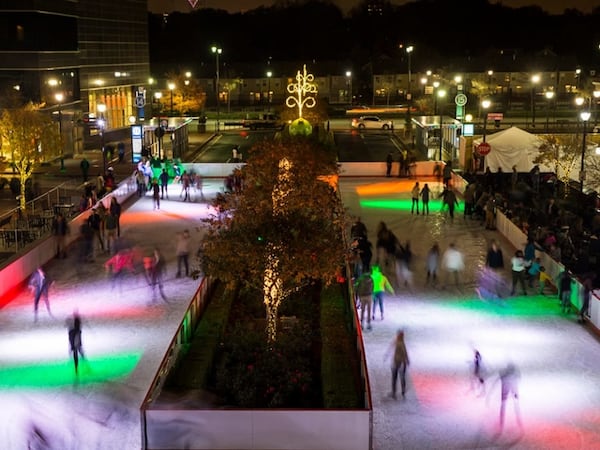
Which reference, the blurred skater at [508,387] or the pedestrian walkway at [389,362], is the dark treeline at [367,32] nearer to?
the pedestrian walkway at [389,362]

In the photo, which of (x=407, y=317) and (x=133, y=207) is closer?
(x=407, y=317)

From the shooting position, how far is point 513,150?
33.5 meters

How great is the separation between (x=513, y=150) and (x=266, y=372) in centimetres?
2330

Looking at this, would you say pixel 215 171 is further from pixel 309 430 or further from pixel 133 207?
pixel 309 430

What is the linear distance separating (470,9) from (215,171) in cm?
9121

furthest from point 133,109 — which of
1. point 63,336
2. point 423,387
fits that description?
point 423,387

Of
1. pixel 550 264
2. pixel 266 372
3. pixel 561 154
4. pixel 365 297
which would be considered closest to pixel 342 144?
pixel 561 154

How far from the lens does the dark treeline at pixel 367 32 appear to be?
108 meters

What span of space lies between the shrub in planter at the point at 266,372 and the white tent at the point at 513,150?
68.4 ft

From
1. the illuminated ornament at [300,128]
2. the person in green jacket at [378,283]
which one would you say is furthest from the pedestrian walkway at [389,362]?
the illuminated ornament at [300,128]

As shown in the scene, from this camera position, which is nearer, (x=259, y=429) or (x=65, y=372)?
(x=259, y=429)

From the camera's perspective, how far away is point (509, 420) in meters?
11.5

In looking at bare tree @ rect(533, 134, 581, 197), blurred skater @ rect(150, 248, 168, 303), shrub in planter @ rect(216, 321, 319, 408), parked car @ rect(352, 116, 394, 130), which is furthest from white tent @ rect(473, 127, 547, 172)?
parked car @ rect(352, 116, 394, 130)

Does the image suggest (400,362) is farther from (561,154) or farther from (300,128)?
(300,128)
